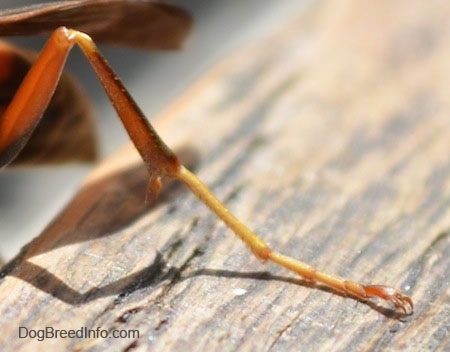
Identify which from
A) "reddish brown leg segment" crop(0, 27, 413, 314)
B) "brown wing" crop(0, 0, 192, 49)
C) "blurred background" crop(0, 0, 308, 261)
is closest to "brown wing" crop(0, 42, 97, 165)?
"brown wing" crop(0, 0, 192, 49)

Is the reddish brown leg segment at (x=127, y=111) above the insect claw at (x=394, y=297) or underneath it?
above

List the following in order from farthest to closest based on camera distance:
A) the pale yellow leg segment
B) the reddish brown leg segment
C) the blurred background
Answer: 1. the blurred background
2. the reddish brown leg segment
3. the pale yellow leg segment

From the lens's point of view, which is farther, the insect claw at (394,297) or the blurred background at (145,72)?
the blurred background at (145,72)

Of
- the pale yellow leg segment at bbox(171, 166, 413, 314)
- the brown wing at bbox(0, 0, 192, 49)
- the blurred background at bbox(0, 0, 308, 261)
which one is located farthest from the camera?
the blurred background at bbox(0, 0, 308, 261)

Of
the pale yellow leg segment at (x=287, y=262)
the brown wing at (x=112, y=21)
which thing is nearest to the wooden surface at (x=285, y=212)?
the pale yellow leg segment at (x=287, y=262)

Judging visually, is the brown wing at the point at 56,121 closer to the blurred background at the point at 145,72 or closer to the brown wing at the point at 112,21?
the brown wing at the point at 112,21

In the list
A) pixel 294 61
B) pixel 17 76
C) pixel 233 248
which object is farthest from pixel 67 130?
pixel 233 248

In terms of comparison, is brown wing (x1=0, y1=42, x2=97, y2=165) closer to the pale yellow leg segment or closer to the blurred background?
the blurred background
